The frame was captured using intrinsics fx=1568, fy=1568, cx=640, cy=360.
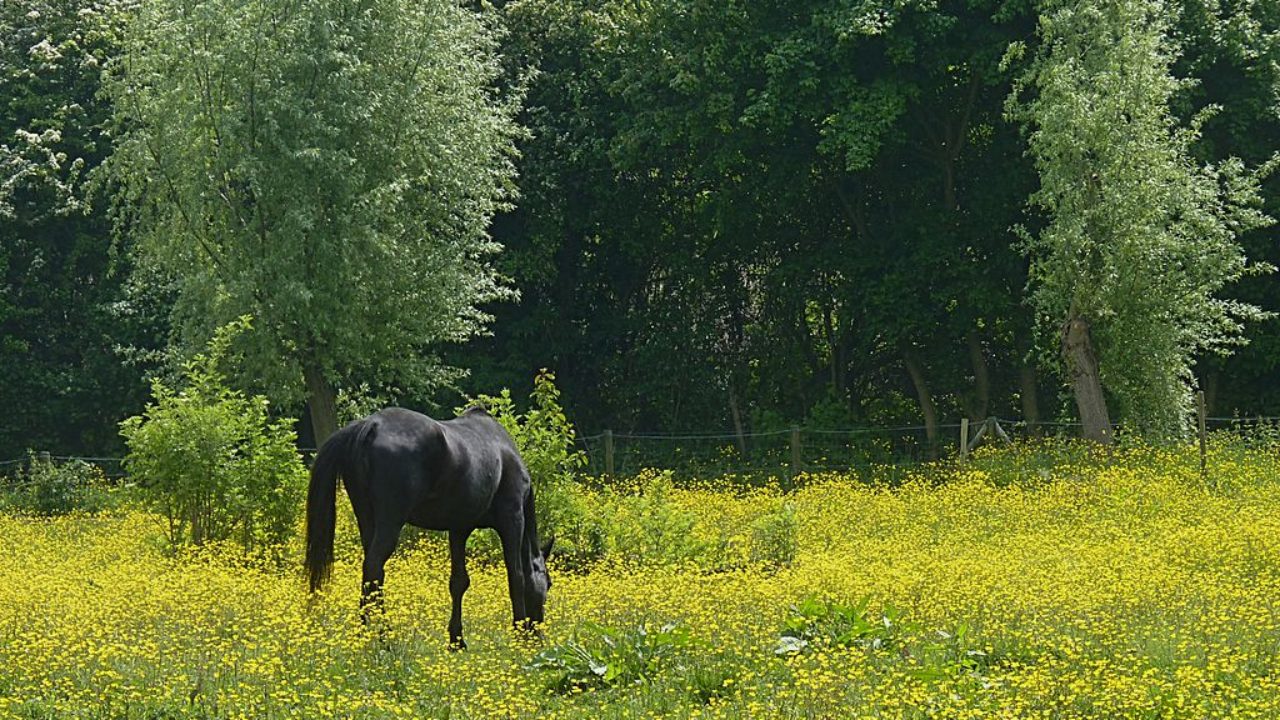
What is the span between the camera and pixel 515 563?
1155 centimetres

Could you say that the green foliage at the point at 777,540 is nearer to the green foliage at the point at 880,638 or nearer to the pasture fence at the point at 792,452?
the green foliage at the point at 880,638

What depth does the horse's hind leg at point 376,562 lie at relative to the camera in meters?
10.7

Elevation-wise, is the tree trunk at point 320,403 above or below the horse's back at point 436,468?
above

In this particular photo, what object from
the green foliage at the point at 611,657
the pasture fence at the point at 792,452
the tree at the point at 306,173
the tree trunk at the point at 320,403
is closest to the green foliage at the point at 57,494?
the pasture fence at the point at 792,452

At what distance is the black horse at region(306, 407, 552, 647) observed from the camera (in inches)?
429

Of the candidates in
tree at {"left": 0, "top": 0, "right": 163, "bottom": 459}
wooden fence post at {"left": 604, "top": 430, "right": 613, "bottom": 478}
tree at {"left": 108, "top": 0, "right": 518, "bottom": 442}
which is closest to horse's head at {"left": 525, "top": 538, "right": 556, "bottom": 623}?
tree at {"left": 108, "top": 0, "right": 518, "bottom": 442}

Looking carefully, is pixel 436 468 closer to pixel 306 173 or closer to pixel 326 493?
pixel 326 493

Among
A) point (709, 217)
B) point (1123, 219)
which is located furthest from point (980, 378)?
point (1123, 219)

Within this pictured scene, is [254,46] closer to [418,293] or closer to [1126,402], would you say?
[418,293]

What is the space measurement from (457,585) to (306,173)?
13.7 meters

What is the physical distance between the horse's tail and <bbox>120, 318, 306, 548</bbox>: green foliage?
19.9 feet

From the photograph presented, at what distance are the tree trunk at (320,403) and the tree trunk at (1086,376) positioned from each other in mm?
12032

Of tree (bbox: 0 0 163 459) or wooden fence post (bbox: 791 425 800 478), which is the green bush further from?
tree (bbox: 0 0 163 459)

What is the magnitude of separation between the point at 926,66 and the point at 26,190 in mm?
18231
